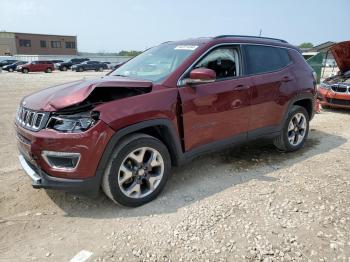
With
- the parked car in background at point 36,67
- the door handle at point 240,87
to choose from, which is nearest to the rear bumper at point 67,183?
the door handle at point 240,87

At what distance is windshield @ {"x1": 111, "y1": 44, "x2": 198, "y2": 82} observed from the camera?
3.87m

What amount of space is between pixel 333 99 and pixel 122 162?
774cm

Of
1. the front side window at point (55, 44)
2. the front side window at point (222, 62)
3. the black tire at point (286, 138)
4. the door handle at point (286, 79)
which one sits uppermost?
the front side window at point (55, 44)

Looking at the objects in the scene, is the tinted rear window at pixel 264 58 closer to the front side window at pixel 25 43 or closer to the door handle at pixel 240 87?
the door handle at pixel 240 87

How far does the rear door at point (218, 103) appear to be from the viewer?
3.73 m

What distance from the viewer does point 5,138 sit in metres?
6.14

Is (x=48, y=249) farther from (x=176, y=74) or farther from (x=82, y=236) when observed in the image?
(x=176, y=74)

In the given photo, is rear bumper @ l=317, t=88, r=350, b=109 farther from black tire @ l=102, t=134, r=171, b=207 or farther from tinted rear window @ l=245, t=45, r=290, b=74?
black tire @ l=102, t=134, r=171, b=207

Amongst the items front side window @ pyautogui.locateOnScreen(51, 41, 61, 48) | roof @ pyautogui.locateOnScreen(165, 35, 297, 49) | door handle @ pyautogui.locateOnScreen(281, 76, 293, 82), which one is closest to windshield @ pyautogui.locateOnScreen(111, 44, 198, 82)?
roof @ pyautogui.locateOnScreen(165, 35, 297, 49)

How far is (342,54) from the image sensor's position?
10.1m

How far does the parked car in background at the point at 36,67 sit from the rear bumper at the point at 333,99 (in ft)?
110

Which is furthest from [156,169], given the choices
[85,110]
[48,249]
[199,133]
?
[48,249]

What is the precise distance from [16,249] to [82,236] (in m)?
0.57

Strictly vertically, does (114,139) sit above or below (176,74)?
below
